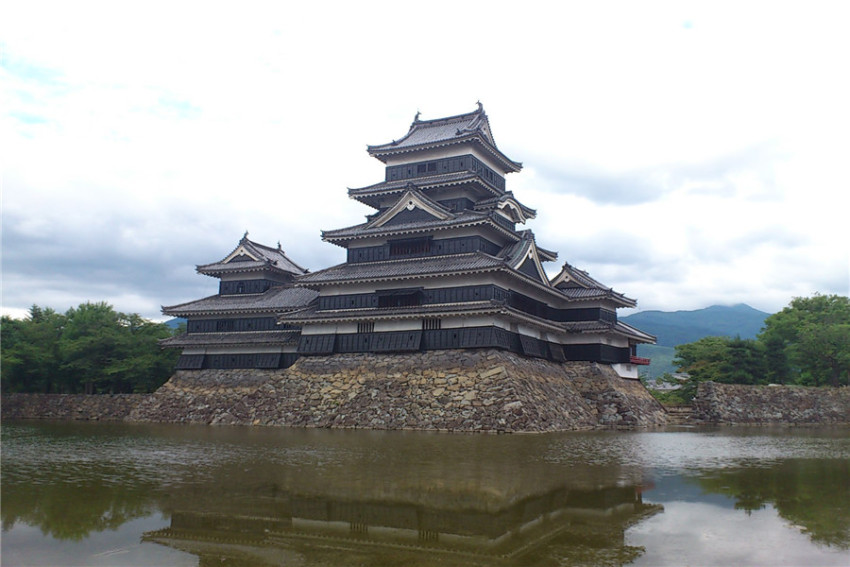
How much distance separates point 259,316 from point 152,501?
3264cm

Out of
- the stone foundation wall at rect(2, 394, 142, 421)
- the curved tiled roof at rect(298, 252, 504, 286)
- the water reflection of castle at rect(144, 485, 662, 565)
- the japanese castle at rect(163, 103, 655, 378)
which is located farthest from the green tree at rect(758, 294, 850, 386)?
the stone foundation wall at rect(2, 394, 142, 421)

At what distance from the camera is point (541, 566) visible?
7.43 m

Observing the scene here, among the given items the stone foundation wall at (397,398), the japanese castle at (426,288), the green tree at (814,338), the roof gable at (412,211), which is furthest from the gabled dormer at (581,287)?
the green tree at (814,338)

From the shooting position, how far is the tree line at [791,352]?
43.8 metres

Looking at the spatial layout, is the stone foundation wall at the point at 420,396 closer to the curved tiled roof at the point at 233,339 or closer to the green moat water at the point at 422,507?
the curved tiled roof at the point at 233,339

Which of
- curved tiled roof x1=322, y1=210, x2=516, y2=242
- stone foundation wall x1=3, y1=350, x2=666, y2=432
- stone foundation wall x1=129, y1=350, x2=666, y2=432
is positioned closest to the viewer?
stone foundation wall x1=129, y1=350, x2=666, y2=432

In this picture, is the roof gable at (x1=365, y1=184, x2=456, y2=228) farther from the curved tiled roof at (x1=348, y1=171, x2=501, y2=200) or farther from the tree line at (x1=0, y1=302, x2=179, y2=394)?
the tree line at (x1=0, y1=302, x2=179, y2=394)

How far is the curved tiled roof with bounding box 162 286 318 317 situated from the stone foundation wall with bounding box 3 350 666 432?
426 cm

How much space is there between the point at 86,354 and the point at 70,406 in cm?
540

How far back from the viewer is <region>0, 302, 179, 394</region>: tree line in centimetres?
4625

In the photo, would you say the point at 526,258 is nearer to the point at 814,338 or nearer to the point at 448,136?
the point at 448,136

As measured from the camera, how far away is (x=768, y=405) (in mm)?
39344

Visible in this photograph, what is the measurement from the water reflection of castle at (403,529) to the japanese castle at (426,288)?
2146cm

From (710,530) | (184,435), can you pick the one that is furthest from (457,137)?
(710,530)
